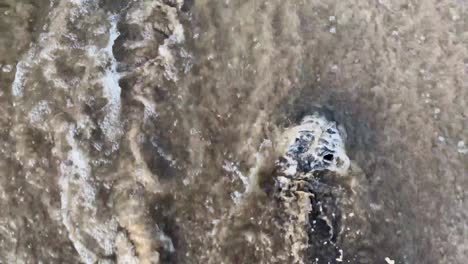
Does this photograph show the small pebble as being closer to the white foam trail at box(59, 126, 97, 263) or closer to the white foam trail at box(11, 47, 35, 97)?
the white foam trail at box(11, 47, 35, 97)

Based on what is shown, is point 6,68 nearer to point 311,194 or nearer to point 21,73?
point 21,73

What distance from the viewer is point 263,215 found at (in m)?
1.20

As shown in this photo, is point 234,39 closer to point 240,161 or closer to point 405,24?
point 240,161

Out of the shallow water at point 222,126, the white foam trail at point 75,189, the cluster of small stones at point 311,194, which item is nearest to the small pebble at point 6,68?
the shallow water at point 222,126

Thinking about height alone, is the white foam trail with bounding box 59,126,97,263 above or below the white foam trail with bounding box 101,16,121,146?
below

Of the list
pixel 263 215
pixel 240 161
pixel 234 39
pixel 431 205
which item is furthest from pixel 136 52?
pixel 431 205

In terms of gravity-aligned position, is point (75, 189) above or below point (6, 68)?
below

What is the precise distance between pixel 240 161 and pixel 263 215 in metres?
0.12

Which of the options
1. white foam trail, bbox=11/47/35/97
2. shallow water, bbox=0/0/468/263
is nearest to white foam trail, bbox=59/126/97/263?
shallow water, bbox=0/0/468/263

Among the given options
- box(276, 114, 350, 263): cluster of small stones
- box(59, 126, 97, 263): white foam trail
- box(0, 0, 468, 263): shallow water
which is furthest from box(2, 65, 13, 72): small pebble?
box(276, 114, 350, 263): cluster of small stones

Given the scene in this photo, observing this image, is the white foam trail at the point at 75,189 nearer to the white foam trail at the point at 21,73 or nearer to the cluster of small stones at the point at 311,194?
the white foam trail at the point at 21,73

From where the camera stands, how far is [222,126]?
1244mm

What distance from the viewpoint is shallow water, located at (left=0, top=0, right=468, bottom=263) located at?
1206 millimetres

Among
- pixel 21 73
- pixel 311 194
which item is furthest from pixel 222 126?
pixel 21 73
